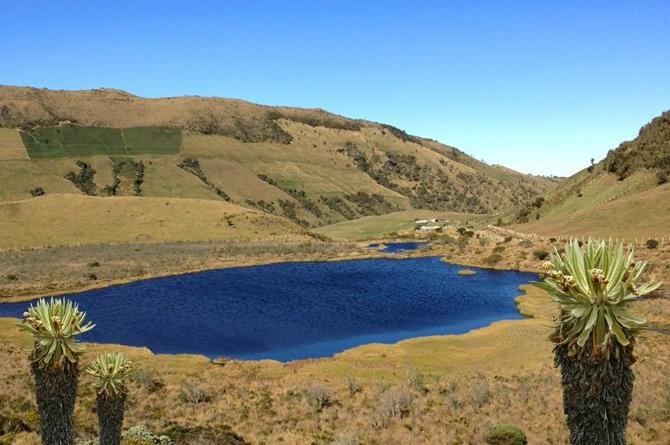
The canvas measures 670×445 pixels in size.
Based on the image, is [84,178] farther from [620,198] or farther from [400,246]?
[620,198]

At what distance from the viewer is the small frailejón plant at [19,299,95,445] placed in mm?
12984

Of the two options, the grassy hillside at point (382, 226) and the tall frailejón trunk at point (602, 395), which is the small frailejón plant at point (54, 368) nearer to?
the tall frailejón trunk at point (602, 395)

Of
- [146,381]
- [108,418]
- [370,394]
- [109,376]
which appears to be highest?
[109,376]

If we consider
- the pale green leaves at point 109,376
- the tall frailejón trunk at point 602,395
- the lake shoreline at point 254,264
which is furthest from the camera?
the lake shoreline at point 254,264

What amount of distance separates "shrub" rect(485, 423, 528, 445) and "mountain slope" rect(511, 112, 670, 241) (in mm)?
69243

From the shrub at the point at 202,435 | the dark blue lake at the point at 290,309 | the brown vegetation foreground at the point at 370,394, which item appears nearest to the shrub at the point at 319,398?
the brown vegetation foreground at the point at 370,394

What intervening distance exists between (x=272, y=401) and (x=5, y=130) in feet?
627

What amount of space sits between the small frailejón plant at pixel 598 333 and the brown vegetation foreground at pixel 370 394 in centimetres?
1448

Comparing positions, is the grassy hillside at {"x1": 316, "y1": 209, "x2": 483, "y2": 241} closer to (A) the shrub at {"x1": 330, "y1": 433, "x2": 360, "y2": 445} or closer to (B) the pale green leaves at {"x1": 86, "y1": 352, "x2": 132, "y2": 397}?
(A) the shrub at {"x1": 330, "y1": 433, "x2": 360, "y2": 445}

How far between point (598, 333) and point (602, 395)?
47.7 inches

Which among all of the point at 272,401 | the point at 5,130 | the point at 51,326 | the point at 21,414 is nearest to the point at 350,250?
the point at 272,401

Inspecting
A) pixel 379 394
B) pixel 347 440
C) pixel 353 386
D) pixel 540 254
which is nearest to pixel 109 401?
pixel 347 440

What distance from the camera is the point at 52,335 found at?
42.7ft

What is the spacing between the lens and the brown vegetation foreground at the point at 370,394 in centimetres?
2456
